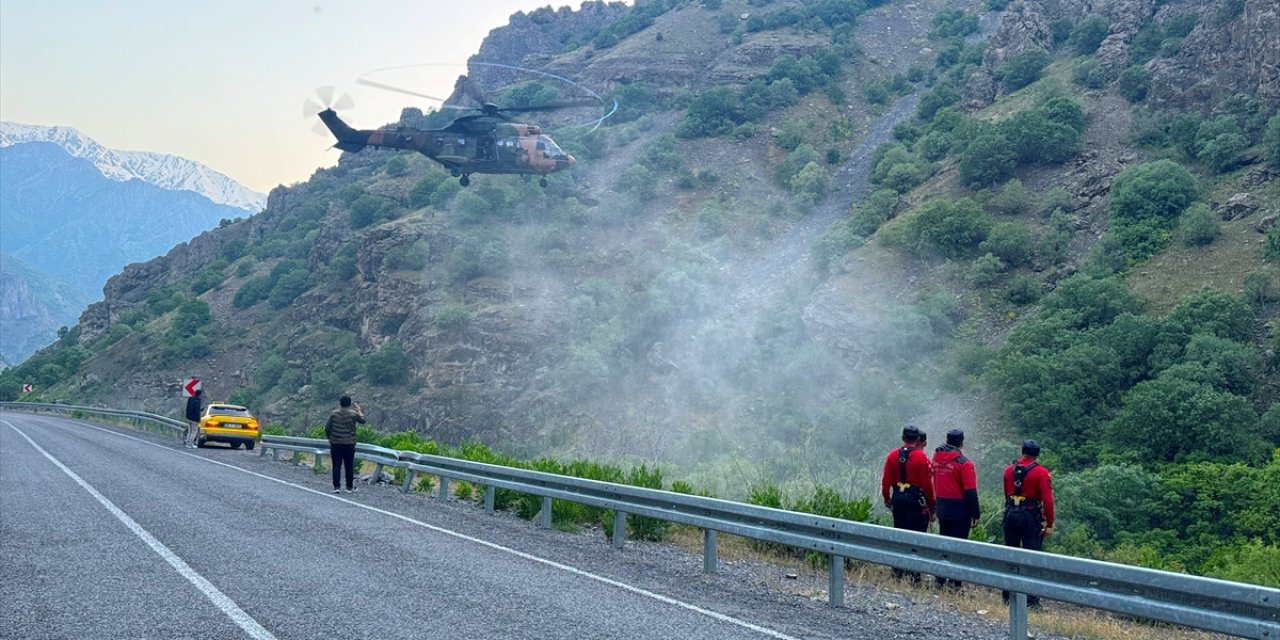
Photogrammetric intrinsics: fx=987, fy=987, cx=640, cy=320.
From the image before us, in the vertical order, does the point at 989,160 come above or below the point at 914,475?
above

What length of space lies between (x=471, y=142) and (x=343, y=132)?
15.7 ft

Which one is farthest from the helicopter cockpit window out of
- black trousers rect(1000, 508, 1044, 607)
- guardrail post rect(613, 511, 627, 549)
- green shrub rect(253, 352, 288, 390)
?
green shrub rect(253, 352, 288, 390)

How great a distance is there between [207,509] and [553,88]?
290 feet

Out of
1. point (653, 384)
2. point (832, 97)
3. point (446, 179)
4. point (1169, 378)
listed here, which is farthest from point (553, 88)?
point (1169, 378)

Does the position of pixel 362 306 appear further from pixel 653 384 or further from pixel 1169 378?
pixel 1169 378

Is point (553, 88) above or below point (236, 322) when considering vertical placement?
above

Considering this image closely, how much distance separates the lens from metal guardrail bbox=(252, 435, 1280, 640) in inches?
218

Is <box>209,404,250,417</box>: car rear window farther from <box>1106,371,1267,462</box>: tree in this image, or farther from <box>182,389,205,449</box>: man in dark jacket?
<box>1106,371,1267,462</box>: tree

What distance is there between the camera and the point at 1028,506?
29.0ft

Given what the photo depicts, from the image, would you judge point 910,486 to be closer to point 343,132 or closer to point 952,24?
point 343,132

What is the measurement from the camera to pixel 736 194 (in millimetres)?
74875

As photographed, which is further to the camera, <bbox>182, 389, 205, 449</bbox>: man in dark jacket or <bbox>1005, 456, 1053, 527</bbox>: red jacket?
<bbox>182, 389, 205, 449</bbox>: man in dark jacket

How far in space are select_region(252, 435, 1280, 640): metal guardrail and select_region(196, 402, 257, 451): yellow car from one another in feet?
61.6

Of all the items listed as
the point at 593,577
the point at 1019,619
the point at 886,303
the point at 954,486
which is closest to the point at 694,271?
the point at 886,303
